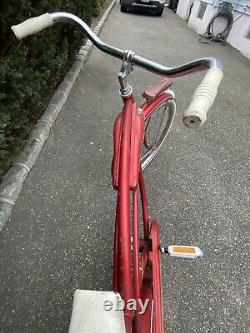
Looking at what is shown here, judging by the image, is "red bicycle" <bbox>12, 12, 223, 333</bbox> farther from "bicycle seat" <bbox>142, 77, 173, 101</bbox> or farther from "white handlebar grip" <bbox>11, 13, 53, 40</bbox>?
"bicycle seat" <bbox>142, 77, 173, 101</bbox>

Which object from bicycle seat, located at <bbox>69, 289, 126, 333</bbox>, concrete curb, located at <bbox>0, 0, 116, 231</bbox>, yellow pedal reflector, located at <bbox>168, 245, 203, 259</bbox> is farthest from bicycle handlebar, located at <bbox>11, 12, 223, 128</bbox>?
concrete curb, located at <bbox>0, 0, 116, 231</bbox>

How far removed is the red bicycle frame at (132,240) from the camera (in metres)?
1.06

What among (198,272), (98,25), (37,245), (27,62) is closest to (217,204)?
(198,272)

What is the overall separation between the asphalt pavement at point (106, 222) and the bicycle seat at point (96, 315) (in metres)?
1.09

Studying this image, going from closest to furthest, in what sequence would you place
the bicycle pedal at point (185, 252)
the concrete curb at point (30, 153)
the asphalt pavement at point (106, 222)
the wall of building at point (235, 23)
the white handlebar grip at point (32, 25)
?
the white handlebar grip at point (32, 25), the bicycle pedal at point (185, 252), the asphalt pavement at point (106, 222), the concrete curb at point (30, 153), the wall of building at point (235, 23)

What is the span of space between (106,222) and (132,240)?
1131 millimetres

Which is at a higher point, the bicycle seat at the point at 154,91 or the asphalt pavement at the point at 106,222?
the bicycle seat at the point at 154,91

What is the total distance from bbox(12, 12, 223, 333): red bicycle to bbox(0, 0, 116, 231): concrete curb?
1220 millimetres

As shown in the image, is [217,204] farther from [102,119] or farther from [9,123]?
[9,123]

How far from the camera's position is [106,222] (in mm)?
2318

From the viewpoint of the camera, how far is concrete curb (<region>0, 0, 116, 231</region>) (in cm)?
222

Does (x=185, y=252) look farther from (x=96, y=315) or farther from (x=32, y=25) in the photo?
(x=32, y=25)

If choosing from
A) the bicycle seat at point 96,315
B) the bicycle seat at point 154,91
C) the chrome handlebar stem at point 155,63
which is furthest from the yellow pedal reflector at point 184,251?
the bicycle seat at point 154,91

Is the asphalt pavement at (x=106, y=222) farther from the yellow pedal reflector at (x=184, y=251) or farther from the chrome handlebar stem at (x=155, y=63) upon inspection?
the chrome handlebar stem at (x=155, y=63)
